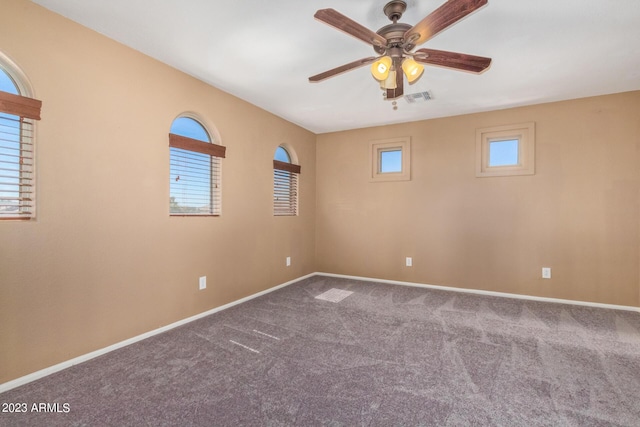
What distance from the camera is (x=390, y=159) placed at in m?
4.54

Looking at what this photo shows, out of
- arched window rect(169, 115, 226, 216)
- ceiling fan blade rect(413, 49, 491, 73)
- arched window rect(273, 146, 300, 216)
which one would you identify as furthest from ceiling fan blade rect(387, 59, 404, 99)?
arched window rect(273, 146, 300, 216)

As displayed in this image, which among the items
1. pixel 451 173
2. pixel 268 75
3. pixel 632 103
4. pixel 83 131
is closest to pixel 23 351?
pixel 83 131

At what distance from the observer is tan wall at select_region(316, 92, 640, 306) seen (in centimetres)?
326

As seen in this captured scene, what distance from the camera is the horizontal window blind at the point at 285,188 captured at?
4141 millimetres

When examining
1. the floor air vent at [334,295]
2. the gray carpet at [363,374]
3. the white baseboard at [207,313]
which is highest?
the white baseboard at [207,313]

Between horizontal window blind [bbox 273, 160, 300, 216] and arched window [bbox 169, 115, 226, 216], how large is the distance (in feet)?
3.33

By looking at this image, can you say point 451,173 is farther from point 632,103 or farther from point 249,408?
point 249,408

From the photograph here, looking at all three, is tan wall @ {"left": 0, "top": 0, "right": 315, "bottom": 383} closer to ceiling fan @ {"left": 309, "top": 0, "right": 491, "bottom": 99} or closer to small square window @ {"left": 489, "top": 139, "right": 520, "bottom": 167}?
ceiling fan @ {"left": 309, "top": 0, "right": 491, "bottom": 99}

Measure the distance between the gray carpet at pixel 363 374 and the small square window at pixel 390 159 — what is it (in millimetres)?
2131

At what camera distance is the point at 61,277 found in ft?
Answer: 6.57

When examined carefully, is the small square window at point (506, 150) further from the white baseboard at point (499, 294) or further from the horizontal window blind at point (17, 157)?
the horizontal window blind at point (17, 157)

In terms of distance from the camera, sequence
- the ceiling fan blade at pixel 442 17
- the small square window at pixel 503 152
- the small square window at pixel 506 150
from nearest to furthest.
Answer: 1. the ceiling fan blade at pixel 442 17
2. the small square window at pixel 506 150
3. the small square window at pixel 503 152

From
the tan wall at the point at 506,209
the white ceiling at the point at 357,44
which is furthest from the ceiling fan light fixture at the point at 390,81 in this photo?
the tan wall at the point at 506,209

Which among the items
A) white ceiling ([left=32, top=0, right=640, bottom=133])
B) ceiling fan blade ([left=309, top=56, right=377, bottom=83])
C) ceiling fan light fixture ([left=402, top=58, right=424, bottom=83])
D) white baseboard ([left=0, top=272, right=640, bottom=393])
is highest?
white ceiling ([left=32, top=0, right=640, bottom=133])
